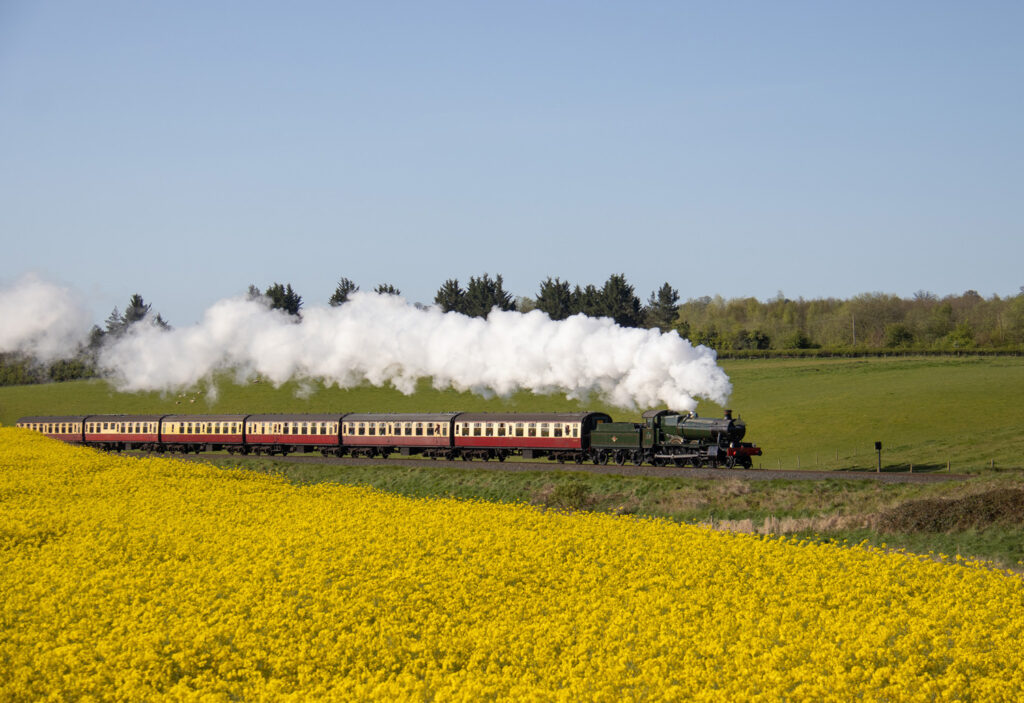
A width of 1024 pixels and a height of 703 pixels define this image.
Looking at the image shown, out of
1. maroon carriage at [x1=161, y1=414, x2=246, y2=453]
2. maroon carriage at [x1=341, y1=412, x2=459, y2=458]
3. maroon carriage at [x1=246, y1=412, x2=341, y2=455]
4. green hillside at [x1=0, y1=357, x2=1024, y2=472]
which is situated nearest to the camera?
maroon carriage at [x1=341, y1=412, x2=459, y2=458]

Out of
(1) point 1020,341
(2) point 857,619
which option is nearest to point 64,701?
(2) point 857,619

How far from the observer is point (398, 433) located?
56.5m

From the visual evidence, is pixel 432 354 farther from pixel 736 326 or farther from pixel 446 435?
pixel 736 326

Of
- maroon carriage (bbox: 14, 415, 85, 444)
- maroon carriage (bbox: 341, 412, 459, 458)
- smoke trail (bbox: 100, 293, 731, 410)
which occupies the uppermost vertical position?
smoke trail (bbox: 100, 293, 731, 410)

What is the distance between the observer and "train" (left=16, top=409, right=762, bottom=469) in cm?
4447

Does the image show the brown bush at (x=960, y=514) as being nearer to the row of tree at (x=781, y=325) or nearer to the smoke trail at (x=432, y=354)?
the smoke trail at (x=432, y=354)

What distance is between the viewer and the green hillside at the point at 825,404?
54.5m

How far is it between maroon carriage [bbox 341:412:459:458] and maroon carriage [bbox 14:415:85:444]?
2702 cm

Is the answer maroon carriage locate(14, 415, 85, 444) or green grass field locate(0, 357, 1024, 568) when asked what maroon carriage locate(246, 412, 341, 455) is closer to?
green grass field locate(0, 357, 1024, 568)

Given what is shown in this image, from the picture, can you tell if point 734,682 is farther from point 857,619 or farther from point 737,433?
point 737,433

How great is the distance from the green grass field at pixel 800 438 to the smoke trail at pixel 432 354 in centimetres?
343

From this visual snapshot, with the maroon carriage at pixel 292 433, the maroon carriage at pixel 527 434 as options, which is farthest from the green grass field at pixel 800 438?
the maroon carriage at pixel 292 433

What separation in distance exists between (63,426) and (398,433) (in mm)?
34399

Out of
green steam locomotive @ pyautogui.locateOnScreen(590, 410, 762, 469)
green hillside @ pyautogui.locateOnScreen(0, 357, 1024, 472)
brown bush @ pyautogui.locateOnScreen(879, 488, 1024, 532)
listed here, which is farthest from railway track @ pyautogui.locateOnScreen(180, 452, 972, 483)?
green hillside @ pyautogui.locateOnScreen(0, 357, 1024, 472)
